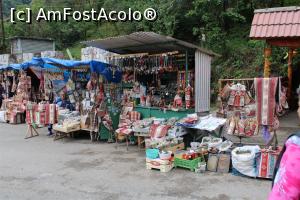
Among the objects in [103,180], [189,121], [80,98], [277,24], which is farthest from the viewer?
[80,98]

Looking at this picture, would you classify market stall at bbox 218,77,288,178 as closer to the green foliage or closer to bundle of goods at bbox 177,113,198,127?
bundle of goods at bbox 177,113,198,127

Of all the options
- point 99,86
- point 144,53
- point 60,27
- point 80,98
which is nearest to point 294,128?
point 144,53

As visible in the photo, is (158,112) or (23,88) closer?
(158,112)

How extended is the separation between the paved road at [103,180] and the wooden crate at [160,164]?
5.5 inches

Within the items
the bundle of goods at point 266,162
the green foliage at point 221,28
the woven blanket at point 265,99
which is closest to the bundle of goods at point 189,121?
the woven blanket at point 265,99

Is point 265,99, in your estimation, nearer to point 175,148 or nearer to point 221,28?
point 175,148

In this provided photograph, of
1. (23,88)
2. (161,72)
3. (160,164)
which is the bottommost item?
(160,164)

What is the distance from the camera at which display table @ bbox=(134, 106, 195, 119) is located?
9.18 m

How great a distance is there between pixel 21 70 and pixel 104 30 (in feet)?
→ 52.6

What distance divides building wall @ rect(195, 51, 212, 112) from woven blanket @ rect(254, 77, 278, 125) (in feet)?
8.24

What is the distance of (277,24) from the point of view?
21.5 feet

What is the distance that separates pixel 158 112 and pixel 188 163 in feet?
9.51

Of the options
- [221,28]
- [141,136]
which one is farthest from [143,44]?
[221,28]

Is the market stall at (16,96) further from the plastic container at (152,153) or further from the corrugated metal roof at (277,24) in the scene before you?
the corrugated metal roof at (277,24)
